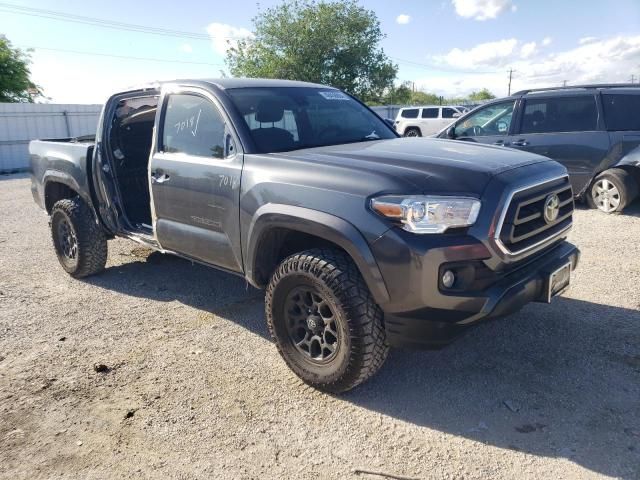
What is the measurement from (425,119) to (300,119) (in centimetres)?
1949

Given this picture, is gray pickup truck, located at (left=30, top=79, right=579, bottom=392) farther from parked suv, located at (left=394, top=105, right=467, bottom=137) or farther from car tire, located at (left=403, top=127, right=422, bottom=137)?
car tire, located at (left=403, top=127, right=422, bottom=137)

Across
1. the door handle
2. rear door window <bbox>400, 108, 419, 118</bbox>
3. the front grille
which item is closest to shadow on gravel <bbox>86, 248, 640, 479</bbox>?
the front grille

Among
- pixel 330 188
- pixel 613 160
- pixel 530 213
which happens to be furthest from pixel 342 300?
pixel 613 160

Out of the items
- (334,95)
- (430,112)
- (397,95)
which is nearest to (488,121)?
(334,95)

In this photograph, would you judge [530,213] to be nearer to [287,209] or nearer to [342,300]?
[342,300]

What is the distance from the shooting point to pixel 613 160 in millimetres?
7371

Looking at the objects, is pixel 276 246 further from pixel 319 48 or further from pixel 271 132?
pixel 319 48

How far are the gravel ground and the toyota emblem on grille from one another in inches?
38.8

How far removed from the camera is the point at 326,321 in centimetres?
313

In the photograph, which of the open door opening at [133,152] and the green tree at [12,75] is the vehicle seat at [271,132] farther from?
the green tree at [12,75]

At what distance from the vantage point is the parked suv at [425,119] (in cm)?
2216

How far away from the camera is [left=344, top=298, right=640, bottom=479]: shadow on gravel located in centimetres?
273

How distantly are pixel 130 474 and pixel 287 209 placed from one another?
1.62m

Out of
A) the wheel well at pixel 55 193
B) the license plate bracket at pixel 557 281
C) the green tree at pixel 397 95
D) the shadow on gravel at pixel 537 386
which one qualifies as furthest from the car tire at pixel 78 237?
the green tree at pixel 397 95
